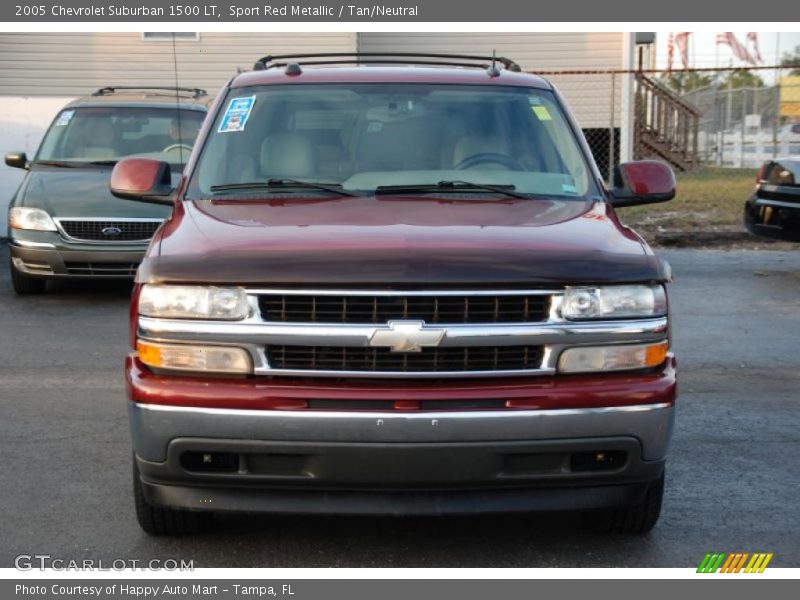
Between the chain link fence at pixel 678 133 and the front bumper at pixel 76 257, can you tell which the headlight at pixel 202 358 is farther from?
the chain link fence at pixel 678 133

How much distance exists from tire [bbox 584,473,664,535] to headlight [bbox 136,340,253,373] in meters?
1.50

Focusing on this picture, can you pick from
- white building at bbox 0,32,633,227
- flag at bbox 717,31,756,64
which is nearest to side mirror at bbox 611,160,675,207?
white building at bbox 0,32,633,227

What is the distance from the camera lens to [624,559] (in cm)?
457

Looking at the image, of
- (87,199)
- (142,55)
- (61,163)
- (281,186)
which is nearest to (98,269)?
(87,199)

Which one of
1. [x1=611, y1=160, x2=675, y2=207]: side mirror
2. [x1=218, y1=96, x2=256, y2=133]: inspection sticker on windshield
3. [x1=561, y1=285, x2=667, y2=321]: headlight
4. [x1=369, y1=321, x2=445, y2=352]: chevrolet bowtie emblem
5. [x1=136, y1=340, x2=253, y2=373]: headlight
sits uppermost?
[x1=218, y1=96, x2=256, y2=133]: inspection sticker on windshield

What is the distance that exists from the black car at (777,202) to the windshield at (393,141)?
6685 mm

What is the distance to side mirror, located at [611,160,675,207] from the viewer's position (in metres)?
5.64

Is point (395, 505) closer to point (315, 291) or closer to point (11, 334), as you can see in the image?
point (315, 291)

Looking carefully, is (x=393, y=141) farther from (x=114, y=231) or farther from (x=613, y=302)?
(x=114, y=231)

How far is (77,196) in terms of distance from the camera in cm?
1106

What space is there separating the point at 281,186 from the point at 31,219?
6341 millimetres

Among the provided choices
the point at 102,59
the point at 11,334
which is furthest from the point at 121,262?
the point at 102,59

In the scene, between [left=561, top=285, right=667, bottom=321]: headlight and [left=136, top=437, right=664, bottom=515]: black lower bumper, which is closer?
[left=136, top=437, right=664, bottom=515]: black lower bumper

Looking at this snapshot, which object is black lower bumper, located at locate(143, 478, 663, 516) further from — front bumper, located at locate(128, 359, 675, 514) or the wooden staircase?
the wooden staircase
